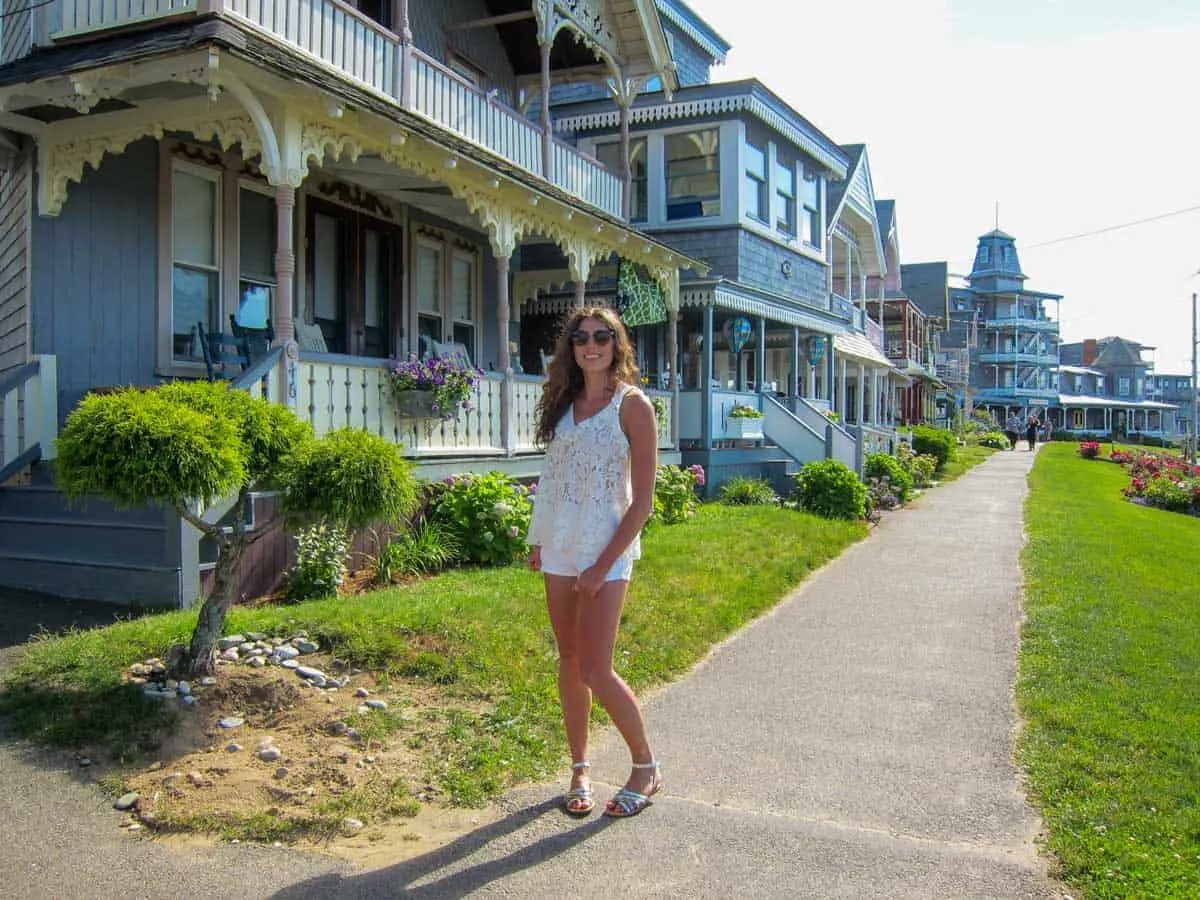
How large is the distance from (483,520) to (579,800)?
5144 mm

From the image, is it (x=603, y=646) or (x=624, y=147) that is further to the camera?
(x=624, y=147)

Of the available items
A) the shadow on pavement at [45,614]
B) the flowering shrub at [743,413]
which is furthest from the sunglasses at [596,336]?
the flowering shrub at [743,413]

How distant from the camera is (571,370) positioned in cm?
434

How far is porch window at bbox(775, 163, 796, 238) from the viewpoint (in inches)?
782

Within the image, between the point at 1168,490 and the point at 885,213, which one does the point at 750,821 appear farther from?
the point at 885,213

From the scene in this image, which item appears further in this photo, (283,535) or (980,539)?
(980,539)

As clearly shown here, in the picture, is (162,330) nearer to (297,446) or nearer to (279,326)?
(279,326)

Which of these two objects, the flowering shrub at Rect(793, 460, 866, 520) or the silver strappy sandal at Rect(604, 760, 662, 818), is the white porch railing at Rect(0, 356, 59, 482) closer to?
the silver strappy sandal at Rect(604, 760, 662, 818)

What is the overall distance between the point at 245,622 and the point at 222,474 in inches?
55.6

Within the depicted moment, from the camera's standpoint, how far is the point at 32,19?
29.3 feet

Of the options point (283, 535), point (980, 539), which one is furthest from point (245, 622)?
point (980, 539)

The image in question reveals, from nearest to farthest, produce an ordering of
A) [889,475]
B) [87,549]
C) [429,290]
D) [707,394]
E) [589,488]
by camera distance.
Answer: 1. [589,488]
2. [87,549]
3. [429,290]
4. [707,394]
5. [889,475]

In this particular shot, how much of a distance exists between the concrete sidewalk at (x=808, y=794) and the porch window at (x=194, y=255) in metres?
6.17

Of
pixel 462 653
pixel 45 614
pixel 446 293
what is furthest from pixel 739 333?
pixel 45 614
